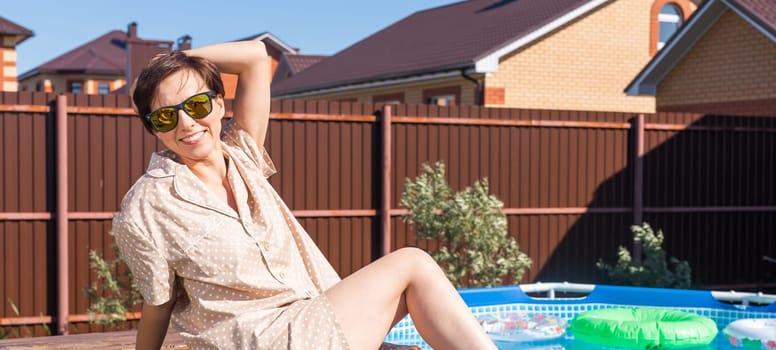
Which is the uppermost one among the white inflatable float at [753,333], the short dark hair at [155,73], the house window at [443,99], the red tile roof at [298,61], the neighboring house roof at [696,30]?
the red tile roof at [298,61]

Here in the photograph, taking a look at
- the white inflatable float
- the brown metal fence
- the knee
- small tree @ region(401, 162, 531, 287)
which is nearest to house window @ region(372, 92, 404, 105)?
the brown metal fence

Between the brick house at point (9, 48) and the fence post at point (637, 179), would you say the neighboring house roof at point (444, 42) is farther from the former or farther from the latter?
the brick house at point (9, 48)

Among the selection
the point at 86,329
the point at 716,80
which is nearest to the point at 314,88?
the point at 716,80

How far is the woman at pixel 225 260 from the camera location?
253 cm

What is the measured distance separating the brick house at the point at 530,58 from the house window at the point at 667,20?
0.8 inches

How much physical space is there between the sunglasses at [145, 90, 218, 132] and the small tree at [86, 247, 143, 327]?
4.41 meters

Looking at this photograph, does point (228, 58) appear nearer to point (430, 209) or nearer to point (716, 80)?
point (430, 209)

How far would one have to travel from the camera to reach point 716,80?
12977mm

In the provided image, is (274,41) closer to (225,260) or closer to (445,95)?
(445,95)

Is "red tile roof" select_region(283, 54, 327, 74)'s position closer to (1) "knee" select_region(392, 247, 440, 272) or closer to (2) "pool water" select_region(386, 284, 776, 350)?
(2) "pool water" select_region(386, 284, 776, 350)

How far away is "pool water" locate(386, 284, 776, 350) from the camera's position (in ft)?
22.3

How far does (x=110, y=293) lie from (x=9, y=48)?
45.4 ft

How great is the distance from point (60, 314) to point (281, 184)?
2.00 meters

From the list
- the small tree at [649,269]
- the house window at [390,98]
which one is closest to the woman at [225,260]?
the small tree at [649,269]
